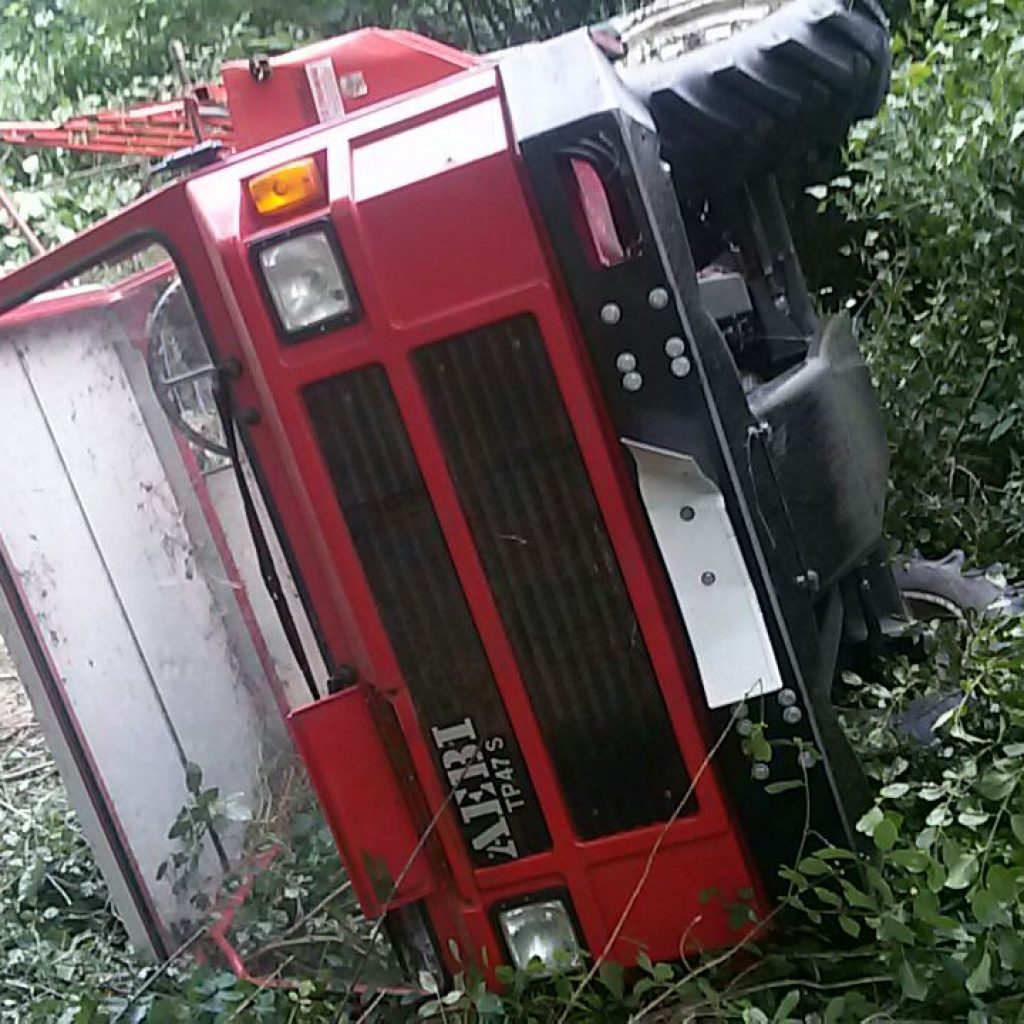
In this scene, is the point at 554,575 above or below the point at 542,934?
above

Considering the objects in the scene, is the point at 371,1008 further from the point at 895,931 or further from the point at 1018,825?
the point at 1018,825

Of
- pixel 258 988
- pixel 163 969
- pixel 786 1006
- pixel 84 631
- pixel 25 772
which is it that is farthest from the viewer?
pixel 25 772

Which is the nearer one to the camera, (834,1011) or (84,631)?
(834,1011)

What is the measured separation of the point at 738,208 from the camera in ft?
7.36

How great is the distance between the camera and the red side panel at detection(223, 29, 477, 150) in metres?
2.22

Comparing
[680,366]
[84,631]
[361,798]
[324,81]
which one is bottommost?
[361,798]

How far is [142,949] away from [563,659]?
3.50 feet

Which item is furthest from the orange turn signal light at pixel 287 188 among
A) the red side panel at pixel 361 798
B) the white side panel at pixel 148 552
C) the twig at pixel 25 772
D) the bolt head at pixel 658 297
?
the twig at pixel 25 772

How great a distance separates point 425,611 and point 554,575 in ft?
0.62

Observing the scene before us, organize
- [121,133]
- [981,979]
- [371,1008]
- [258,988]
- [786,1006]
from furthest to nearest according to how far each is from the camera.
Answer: [121,133], [258,988], [371,1008], [786,1006], [981,979]

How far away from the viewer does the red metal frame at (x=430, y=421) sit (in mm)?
1665

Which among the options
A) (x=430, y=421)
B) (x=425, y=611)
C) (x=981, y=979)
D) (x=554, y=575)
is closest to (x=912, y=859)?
(x=981, y=979)

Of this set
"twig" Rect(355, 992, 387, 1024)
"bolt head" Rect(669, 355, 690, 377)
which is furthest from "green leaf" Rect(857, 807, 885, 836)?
"twig" Rect(355, 992, 387, 1024)

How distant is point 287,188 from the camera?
173 cm
